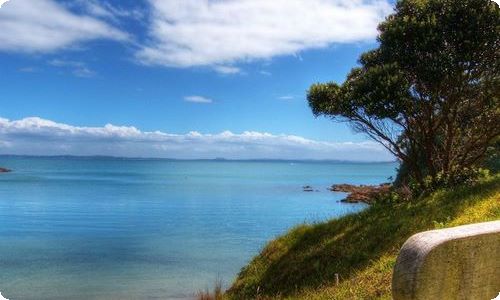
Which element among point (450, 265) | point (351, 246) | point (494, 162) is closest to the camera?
point (450, 265)

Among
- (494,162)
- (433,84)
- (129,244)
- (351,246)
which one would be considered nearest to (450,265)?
(351,246)

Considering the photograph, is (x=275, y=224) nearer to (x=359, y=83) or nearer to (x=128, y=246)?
(x=128, y=246)

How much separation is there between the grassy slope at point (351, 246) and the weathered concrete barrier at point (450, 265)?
17.3ft

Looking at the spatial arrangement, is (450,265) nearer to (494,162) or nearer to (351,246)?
(351,246)

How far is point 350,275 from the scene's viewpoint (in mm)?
17750

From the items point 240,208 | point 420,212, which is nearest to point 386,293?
point 420,212

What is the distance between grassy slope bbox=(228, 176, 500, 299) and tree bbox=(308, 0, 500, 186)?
3.76 metres

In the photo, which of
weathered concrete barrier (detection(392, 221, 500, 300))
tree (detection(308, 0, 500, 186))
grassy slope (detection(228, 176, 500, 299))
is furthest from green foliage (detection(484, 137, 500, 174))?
weathered concrete barrier (detection(392, 221, 500, 300))

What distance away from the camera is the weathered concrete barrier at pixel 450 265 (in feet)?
28.1

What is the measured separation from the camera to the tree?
76.6 ft

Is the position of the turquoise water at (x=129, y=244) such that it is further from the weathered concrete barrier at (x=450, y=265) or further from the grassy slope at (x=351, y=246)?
the weathered concrete barrier at (x=450, y=265)

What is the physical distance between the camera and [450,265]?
8.77 m

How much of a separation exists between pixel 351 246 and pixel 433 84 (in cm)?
843

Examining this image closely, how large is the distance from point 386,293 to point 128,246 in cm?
3561
